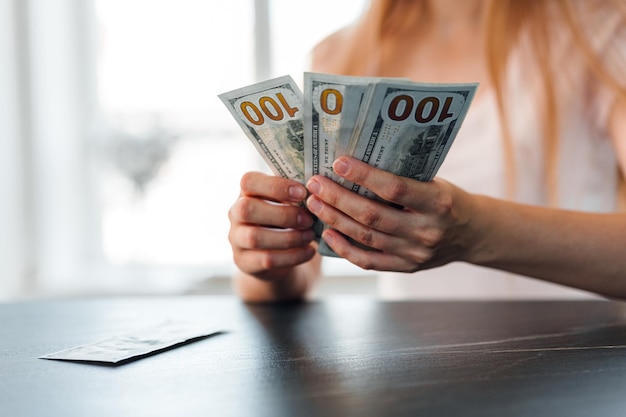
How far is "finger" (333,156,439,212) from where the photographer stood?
89 cm

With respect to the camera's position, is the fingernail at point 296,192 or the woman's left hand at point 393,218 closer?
the woman's left hand at point 393,218

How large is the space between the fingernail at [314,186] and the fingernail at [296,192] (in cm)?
6

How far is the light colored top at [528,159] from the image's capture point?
1.60 m

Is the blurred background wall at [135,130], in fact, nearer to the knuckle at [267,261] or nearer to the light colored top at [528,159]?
the light colored top at [528,159]

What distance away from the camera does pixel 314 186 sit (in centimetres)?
96

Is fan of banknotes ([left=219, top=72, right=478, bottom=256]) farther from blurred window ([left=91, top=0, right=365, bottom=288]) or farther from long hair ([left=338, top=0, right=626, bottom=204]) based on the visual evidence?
blurred window ([left=91, top=0, right=365, bottom=288])

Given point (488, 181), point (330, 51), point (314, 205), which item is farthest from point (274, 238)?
point (330, 51)

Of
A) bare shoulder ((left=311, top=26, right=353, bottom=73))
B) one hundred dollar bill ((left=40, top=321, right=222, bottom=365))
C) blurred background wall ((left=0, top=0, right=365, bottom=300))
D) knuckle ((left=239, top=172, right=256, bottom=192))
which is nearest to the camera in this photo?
one hundred dollar bill ((left=40, top=321, right=222, bottom=365))

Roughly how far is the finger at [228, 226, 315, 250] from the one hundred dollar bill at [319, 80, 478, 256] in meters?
0.17

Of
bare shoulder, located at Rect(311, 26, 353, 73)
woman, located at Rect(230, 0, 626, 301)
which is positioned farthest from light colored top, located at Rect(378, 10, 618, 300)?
bare shoulder, located at Rect(311, 26, 353, 73)

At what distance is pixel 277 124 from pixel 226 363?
0.36 metres

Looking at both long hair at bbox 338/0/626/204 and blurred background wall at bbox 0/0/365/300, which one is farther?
blurred background wall at bbox 0/0/365/300

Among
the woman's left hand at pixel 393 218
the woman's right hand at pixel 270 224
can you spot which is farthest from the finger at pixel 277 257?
the woman's left hand at pixel 393 218

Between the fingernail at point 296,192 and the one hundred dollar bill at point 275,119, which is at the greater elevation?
the one hundred dollar bill at point 275,119
